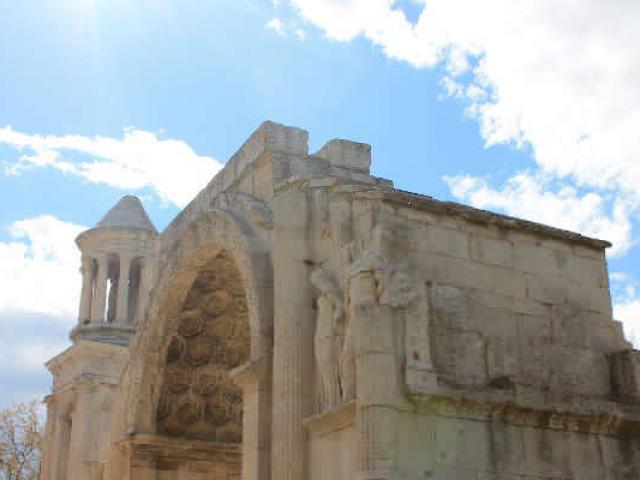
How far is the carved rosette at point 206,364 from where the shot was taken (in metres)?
15.4

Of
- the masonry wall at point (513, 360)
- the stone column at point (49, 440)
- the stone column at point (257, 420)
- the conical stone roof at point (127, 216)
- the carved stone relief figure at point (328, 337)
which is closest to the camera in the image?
the masonry wall at point (513, 360)

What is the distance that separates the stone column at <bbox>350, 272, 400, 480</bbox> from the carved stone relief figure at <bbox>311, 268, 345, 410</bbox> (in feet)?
2.28

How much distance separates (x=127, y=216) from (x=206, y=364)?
43.7 ft

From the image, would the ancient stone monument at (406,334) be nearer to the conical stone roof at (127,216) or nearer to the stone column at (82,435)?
the stone column at (82,435)

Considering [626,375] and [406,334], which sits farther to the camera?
[626,375]

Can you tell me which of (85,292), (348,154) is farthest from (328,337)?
(85,292)

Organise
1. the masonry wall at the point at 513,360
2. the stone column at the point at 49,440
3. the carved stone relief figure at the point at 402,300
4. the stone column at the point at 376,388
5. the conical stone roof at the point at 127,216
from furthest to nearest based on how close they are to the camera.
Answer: the conical stone roof at the point at 127,216 < the stone column at the point at 49,440 < the masonry wall at the point at 513,360 < the carved stone relief figure at the point at 402,300 < the stone column at the point at 376,388

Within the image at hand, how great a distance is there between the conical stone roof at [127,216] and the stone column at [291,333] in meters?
17.5

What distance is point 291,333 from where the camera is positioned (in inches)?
411

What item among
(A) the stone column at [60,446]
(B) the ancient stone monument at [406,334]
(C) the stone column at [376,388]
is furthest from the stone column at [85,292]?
(C) the stone column at [376,388]

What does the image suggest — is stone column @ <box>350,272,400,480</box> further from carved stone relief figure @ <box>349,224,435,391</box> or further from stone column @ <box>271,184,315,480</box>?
stone column @ <box>271,184,315,480</box>

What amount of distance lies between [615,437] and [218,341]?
742 cm

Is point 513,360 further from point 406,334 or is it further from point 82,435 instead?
point 82,435

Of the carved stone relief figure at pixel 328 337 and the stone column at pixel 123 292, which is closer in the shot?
the carved stone relief figure at pixel 328 337
